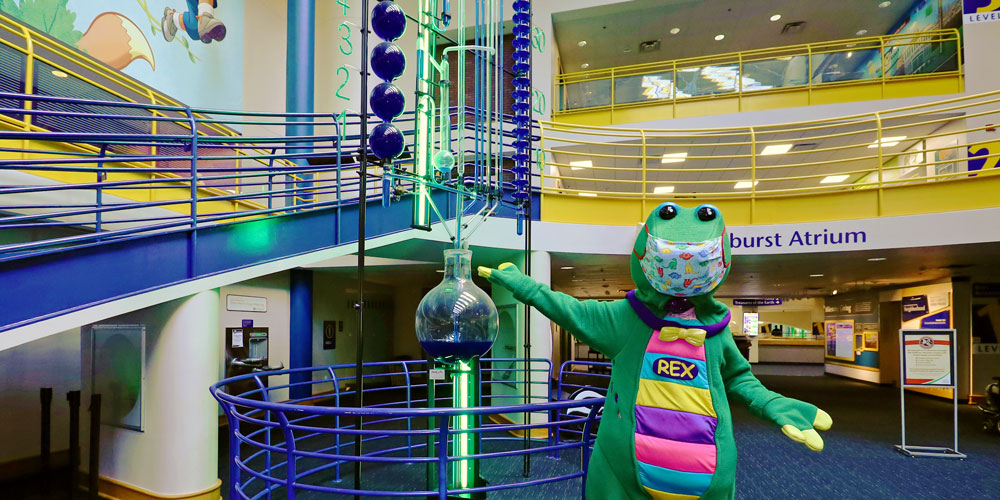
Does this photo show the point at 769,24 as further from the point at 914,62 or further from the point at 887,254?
the point at 887,254

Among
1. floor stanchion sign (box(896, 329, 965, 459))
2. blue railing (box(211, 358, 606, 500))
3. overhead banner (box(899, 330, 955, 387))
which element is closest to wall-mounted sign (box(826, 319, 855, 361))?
floor stanchion sign (box(896, 329, 965, 459))

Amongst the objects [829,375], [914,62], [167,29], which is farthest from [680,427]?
[829,375]

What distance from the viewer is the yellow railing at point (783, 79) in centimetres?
927

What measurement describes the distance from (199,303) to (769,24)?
40.5 feet

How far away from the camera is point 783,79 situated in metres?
9.79

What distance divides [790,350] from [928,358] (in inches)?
469

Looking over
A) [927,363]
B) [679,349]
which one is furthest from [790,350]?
[679,349]

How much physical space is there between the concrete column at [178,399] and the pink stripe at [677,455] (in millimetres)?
3216

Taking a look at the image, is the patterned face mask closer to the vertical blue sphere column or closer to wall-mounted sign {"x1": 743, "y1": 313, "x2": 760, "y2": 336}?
the vertical blue sphere column

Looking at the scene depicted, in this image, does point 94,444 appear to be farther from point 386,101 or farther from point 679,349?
point 679,349

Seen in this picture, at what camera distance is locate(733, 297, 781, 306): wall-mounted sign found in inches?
667

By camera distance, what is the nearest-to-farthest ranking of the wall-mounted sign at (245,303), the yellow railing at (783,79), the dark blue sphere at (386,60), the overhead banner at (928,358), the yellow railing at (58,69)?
the dark blue sphere at (386,60) < the yellow railing at (58,69) < the overhead banner at (928,358) < the wall-mounted sign at (245,303) < the yellow railing at (783,79)

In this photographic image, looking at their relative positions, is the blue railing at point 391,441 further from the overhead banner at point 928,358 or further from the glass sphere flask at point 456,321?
the overhead banner at point 928,358

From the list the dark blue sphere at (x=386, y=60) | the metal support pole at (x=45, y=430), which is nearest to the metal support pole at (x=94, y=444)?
the metal support pole at (x=45, y=430)
